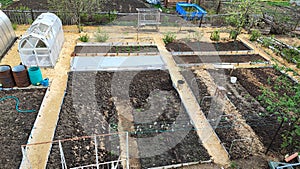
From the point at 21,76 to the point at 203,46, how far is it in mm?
9680

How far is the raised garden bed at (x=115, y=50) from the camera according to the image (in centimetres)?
1234

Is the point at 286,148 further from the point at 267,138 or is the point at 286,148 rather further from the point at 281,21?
the point at 281,21

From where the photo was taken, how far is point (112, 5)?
20.0 m

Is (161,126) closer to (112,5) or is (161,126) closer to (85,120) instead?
(85,120)

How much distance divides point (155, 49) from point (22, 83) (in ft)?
22.4

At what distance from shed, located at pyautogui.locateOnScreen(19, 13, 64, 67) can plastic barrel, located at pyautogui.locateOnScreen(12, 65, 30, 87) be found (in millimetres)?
1409

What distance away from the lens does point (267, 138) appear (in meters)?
7.96

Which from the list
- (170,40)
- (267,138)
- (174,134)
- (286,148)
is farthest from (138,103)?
(170,40)

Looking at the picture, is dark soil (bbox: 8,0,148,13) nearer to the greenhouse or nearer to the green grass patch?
the greenhouse

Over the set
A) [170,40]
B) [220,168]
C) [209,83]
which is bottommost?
[220,168]

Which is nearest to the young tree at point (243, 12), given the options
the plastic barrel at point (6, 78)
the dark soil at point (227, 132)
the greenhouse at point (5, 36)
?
the dark soil at point (227, 132)

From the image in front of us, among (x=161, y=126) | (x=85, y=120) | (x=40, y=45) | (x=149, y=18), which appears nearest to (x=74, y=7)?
(x=40, y=45)

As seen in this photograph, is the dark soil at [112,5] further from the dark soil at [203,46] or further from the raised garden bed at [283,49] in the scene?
the raised garden bed at [283,49]

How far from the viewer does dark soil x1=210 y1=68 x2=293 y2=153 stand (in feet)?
26.7
